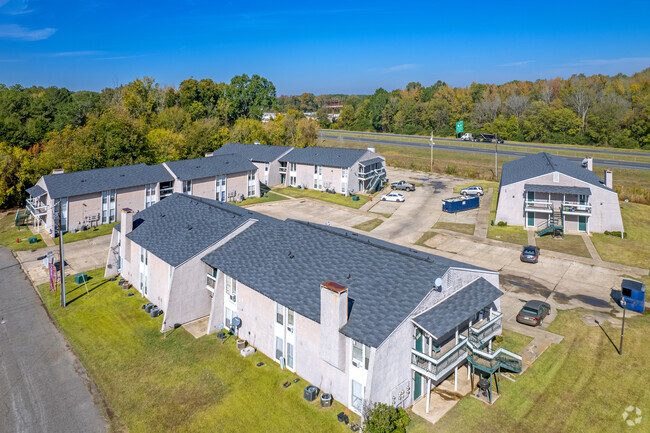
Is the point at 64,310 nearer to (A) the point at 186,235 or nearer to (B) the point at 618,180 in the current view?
(A) the point at 186,235

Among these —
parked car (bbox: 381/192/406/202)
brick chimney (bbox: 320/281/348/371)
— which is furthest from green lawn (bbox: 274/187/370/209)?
brick chimney (bbox: 320/281/348/371)

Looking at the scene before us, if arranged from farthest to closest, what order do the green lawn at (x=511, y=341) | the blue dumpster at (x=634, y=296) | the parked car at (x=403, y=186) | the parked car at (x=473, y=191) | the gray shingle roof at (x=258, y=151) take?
the gray shingle roof at (x=258, y=151) → the parked car at (x=403, y=186) → the parked car at (x=473, y=191) → the blue dumpster at (x=634, y=296) → the green lawn at (x=511, y=341)

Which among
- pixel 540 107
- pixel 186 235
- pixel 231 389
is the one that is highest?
pixel 540 107

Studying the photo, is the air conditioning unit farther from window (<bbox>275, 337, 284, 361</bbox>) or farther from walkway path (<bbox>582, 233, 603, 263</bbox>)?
walkway path (<bbox>582, 233, 603, 263</bbox>)

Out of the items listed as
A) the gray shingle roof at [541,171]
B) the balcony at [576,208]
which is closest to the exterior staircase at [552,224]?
the balcony at [576,208]

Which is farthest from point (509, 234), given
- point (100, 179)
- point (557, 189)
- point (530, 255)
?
point (100, 179)

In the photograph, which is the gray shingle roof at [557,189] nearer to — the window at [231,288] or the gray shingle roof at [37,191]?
the window at [231,288]

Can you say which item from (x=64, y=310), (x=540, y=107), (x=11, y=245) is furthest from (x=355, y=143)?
(x=64, y=310)
